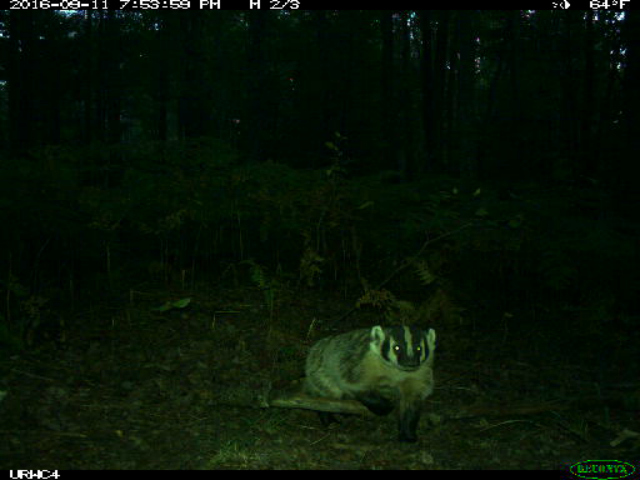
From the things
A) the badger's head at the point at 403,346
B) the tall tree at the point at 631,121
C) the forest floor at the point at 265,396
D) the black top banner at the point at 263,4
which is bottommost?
the forest floor at the point at 265,396

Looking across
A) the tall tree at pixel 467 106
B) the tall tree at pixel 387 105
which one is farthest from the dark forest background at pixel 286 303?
the tall tree at pixel 387 105

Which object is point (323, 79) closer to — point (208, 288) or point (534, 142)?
point (534, 142)

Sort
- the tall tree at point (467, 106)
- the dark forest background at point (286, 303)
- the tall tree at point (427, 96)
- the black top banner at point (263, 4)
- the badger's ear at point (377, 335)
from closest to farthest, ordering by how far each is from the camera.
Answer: the dark forest background at point (286, 303) → the badger's ear at point (377, 335) → the black top banner at point (263, 4) → the tall tree at point (467, 106) → the tall tree at point (427, 96)

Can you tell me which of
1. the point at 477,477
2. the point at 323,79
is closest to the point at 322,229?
the point at 477,477

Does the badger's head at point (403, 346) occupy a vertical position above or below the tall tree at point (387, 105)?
below

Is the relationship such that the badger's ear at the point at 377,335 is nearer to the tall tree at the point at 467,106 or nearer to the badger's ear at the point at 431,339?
the badger's ear at the point at 431,339

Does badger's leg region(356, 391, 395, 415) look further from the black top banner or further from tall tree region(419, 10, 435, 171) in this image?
tall tree region(419, 10, 435, 171)

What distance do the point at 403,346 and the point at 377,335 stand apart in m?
0.29

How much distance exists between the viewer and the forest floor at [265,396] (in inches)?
168

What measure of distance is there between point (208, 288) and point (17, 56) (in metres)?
14.6

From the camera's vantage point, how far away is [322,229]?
828cm

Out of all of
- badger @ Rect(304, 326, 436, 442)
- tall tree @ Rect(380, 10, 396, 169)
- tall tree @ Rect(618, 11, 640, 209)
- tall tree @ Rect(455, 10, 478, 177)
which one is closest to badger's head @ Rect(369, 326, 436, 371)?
badger @ Rect(304, 326, 436, 442)

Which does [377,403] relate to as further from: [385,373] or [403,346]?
[403,346]

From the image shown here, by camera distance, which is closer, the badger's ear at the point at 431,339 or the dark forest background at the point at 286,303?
the dark forest background at the point at 286,303
